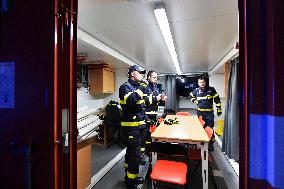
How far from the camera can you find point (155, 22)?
2.47 meters

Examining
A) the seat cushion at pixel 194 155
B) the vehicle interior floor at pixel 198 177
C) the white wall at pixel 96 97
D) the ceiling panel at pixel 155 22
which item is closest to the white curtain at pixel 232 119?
the vehicle interior floor at pixel 198 177

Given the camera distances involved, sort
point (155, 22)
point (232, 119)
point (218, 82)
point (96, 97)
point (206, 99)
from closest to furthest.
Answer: point (155, 22) < point (232, 119) < point (206, 99) < point (96, 97) < point (218, 82)

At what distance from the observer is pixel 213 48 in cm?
406

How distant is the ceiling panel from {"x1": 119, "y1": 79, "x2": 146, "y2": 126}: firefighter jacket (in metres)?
0.89

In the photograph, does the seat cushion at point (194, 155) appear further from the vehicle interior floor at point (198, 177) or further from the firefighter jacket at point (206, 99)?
the firefighter jacket at point (206, 99)

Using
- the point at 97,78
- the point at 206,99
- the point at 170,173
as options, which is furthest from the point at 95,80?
the point at 170,173

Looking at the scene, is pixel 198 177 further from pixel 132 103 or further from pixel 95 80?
pixel 95 80

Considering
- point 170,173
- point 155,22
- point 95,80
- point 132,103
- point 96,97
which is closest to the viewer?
point 170,173
